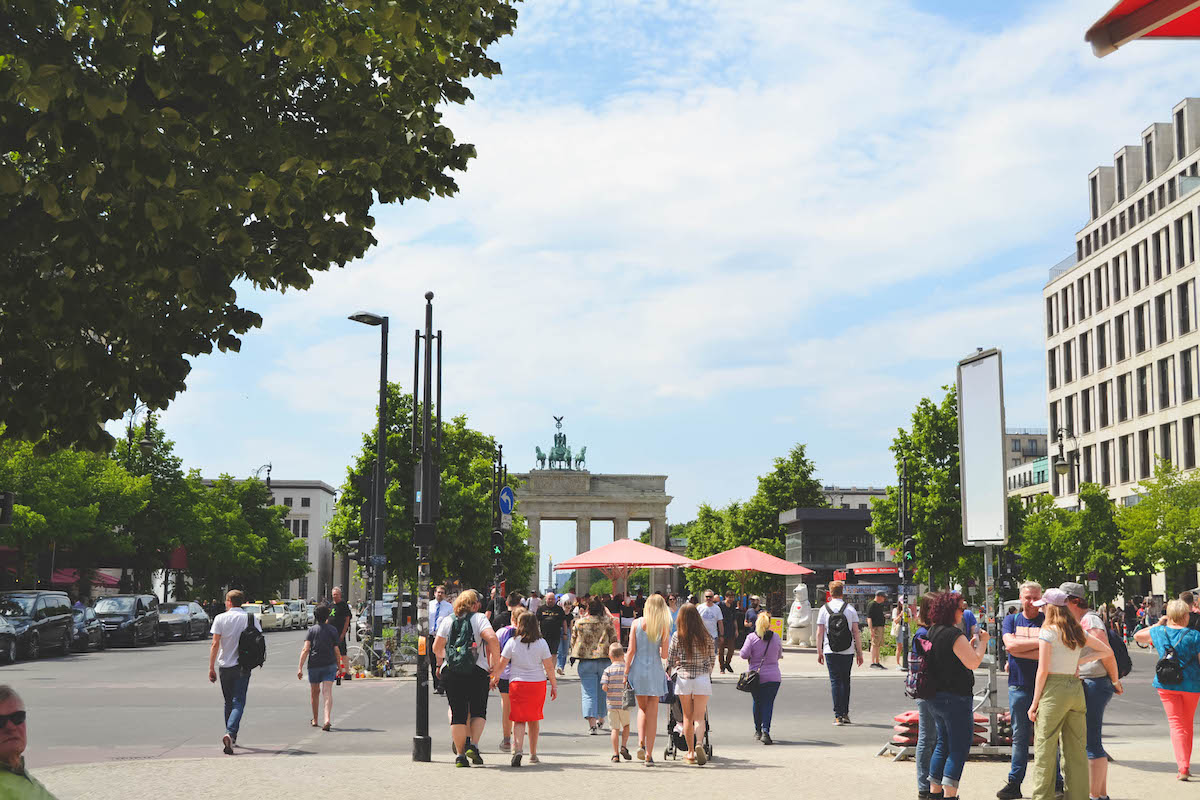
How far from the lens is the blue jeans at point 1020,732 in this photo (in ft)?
34.9

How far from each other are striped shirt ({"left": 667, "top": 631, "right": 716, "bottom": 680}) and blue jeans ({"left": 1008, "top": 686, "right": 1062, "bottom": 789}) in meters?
3.05

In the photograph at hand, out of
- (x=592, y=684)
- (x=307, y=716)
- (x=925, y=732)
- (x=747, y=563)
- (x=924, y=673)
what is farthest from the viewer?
(x=747, y=563)

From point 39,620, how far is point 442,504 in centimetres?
2313

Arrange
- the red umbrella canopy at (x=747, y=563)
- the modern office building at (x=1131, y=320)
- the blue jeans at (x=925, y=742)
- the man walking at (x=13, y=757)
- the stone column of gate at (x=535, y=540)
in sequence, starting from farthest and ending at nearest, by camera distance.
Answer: the stone column of gate at (x=535, y=540)
the modern office building at (x=1131, y=320)
the red umbrella canopy at (x=747, y=563)
the blue jeans at (x=925, y=742)
the man walking at (x=13, y=757)

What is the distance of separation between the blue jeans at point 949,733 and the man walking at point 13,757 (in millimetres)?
7186

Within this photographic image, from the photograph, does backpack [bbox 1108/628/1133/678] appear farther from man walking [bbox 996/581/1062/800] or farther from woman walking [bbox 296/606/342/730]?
woman walking [bbox 296/606/342/730]

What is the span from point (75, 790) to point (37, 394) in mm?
4765

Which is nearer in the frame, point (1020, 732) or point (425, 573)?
→ point (1020, 732)

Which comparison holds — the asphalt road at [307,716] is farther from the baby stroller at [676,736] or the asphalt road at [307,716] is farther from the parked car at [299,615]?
the parked car at [299,615]

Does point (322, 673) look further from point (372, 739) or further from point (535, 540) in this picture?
point (535, 540)

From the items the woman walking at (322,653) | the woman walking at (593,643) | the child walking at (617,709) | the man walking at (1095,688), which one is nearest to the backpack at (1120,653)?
the man walking at (1095,688)

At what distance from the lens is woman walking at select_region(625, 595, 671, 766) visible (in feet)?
44.7

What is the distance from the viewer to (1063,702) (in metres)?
9.92

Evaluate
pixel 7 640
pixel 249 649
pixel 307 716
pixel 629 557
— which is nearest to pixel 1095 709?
pixel 249 649
